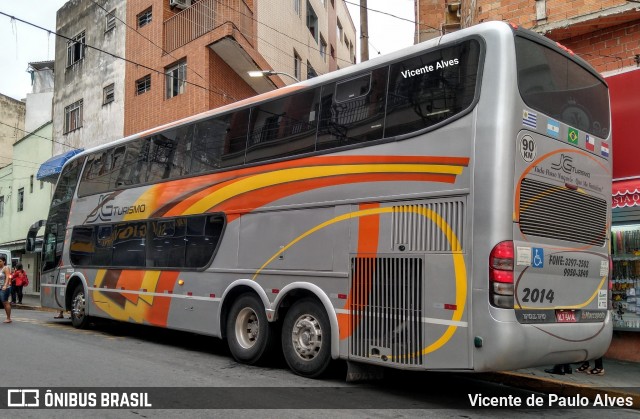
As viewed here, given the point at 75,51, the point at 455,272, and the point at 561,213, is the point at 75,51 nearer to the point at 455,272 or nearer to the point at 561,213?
the point at 455,272

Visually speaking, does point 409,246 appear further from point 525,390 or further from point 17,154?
point 17,154

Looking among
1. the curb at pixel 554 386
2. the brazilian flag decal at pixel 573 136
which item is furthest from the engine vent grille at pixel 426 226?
the curb at pixel 554 386

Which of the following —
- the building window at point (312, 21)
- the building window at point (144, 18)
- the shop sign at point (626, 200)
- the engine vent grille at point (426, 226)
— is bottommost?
the engine vent grille at point (426, 226)

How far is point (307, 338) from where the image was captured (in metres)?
7.62

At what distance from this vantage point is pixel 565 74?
6.84 m

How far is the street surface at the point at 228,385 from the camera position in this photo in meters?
5.95

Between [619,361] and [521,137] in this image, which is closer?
[521,137]

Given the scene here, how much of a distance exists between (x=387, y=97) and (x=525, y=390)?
13.6ft

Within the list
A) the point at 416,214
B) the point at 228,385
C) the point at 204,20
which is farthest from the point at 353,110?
the point at 204,20

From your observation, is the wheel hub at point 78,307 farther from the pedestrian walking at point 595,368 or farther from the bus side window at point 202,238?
the pedestrian walking at point 595,368

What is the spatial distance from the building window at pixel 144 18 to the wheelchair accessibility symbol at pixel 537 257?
66.6ft

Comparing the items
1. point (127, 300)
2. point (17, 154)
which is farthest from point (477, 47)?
point (17, 154)

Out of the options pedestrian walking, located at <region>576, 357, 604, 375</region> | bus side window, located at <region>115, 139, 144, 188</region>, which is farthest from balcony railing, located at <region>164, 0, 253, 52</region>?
pedestrian walking, located at <region>576, 357, 604, 375</region>

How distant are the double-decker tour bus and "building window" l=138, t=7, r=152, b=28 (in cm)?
1493
